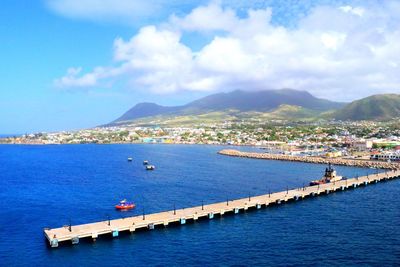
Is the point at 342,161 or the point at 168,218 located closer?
the point at 168,218

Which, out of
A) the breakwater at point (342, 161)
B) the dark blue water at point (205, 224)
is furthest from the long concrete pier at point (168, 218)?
the breakwater at point (342, 161)

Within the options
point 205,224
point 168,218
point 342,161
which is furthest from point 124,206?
point 342,161

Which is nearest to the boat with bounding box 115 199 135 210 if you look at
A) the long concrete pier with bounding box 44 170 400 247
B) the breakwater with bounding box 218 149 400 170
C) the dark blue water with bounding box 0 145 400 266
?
the dark blue water with bounding box 0 145 400 266

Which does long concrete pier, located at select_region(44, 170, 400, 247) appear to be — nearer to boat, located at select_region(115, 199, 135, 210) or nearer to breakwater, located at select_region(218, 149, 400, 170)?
boat, located at select_region(115, 199, 135, 210)

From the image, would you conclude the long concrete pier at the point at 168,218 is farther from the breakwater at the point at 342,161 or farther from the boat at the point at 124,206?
the breakwater at the point at 342,161

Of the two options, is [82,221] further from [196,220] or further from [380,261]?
[380,261]

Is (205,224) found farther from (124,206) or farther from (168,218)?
(124,206)
